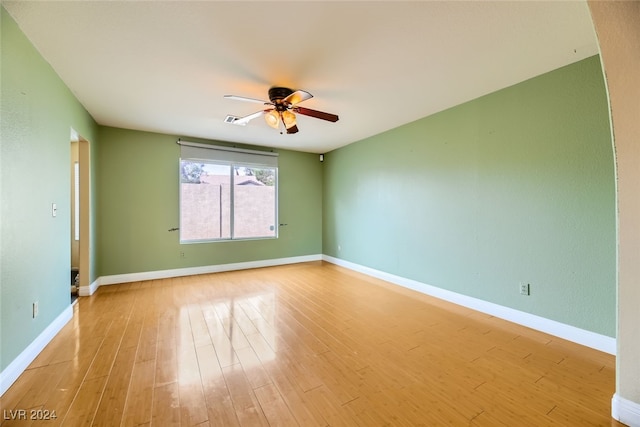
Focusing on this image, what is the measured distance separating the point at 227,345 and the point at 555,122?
370 cm

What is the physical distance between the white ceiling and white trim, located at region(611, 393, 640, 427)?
241cm

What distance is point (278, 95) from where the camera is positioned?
8.78 feet

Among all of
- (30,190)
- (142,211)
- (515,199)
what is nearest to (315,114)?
(515,199)

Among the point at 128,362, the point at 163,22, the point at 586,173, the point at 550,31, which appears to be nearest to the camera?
the point at 163,22

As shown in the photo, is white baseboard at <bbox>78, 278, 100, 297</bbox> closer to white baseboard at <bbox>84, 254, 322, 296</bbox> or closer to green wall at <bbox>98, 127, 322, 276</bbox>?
white baseboard at <bbox>84, 254, 322, 296</bbox>

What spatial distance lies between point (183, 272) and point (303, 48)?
166 inches

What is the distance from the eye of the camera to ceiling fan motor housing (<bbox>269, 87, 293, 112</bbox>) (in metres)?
2.65

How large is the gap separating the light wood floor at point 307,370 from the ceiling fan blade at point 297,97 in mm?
2238

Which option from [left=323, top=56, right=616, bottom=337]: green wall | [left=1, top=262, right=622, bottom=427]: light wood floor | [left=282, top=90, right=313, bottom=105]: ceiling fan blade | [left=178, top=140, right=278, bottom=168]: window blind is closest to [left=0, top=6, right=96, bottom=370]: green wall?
[left=1, top=262, right=622, bottom=427]: light wood floor

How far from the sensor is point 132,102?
124 inches

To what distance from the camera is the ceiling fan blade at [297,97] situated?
2.30m

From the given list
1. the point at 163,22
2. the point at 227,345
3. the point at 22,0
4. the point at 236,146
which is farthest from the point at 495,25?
the point at 236,146

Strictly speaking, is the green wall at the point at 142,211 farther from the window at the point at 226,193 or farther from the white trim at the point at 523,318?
the white trim at the point at 523,318

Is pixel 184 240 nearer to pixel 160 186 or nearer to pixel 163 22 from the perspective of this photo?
pixel 160 186
